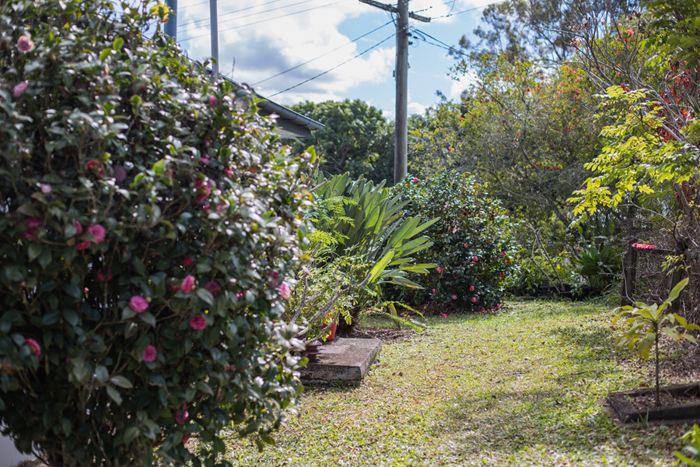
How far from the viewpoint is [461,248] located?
7719mm

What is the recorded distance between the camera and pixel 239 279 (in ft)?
5.75

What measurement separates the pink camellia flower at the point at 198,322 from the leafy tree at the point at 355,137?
95.7 feet

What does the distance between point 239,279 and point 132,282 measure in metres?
0.34

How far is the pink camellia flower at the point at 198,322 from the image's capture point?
168 centimetres

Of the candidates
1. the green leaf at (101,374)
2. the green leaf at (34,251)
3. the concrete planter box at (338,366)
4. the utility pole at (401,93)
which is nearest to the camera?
the green leaf at (34,251)

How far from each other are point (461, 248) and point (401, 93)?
3.79m

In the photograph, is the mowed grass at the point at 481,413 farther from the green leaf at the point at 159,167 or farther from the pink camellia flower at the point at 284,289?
the green leaf at the point at 159,167

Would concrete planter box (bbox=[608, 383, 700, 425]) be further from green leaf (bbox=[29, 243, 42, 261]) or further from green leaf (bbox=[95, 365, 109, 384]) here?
green leaf (bbox=[29, 243, 42, 261])

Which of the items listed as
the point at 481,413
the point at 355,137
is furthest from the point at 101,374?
the point at 355,137

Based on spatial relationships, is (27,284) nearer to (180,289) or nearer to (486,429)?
(180,289)

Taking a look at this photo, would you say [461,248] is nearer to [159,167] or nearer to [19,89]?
[159,167]

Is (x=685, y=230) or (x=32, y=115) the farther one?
(x=685, y=230)

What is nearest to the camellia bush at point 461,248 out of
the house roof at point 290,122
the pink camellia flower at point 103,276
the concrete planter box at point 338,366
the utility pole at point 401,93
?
the utility pole at point 401,93

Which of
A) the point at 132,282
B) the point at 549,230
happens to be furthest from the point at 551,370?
the point at 549,230
